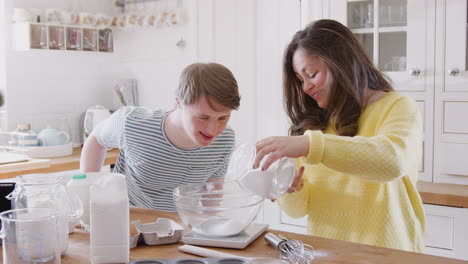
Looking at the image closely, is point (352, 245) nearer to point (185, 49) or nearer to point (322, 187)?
point (322, 187)

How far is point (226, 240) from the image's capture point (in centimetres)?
123

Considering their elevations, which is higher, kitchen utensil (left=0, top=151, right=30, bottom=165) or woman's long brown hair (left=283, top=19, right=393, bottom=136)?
woman's long brown hair (left=283, top=19, right=393, bottom=136)

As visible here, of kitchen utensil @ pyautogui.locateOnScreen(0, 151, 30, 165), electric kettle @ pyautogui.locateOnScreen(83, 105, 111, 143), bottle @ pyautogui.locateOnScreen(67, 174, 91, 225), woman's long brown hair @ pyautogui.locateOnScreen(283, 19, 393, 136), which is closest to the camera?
bottle @ pyautogui.locateOnScreen(67, 174, 91, 225)

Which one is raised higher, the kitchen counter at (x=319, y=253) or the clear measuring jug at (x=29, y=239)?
the clear measuring jug at (x=29, y=239)

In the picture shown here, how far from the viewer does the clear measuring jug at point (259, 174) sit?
1212 millimetres

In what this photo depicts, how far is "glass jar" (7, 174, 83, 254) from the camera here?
120 centimetres

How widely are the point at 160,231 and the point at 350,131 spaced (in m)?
0.64

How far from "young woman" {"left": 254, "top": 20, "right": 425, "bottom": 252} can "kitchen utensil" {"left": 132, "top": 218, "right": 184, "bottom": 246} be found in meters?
0.35

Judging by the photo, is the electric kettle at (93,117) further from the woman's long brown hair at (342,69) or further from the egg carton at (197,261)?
the egg carton at (197,261)

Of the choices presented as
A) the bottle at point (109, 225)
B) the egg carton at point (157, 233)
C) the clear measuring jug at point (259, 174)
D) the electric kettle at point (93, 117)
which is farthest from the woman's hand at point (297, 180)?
the electric kettle at point (93, 117)

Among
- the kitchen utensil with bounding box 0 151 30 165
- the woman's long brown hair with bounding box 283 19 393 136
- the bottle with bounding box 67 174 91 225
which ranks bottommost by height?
the kitchen utensil with bounding box 0 151 30 165

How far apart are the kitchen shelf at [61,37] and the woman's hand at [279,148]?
95.1 inches

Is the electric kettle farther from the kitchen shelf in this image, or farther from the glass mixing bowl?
the glass mixing bowl

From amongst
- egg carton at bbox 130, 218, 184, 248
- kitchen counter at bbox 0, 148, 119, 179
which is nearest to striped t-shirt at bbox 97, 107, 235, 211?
egg carton at bbox 130, 218, 184, 248
